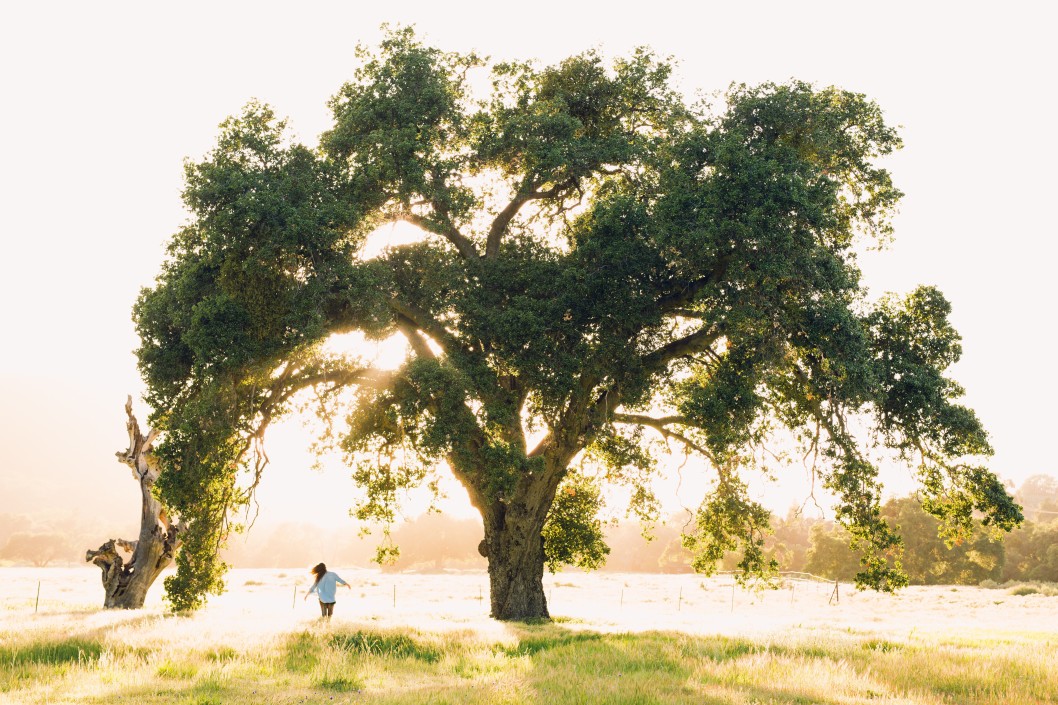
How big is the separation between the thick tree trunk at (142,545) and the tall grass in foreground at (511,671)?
1100cm

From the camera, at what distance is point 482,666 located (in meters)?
12.0

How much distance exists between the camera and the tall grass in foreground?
9.45m

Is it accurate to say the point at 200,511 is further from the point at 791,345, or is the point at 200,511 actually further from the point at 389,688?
the point at 791,345

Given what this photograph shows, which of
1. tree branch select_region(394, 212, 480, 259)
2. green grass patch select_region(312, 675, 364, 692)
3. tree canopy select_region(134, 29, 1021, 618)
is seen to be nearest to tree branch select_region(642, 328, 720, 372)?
tree canopy select_region(134, 29, 1021, 618)

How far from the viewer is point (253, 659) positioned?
12234 millimetres

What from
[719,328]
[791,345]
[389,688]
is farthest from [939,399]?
[389,688]

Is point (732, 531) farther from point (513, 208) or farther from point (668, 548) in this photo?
point (668, 548)

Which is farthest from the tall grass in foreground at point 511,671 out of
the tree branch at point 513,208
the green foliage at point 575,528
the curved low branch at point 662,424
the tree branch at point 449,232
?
the tree branch at point 513,208

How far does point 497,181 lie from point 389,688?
51.5ft

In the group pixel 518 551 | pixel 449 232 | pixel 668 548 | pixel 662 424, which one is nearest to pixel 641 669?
pixel 518 551

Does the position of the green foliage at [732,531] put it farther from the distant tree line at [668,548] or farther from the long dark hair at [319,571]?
the long dark hair at [319,571]

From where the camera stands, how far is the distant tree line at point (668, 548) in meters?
66.6

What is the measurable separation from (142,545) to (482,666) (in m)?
17.9

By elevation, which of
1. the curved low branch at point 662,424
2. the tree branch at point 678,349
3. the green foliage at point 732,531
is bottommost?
the green foliage at point 732,531
